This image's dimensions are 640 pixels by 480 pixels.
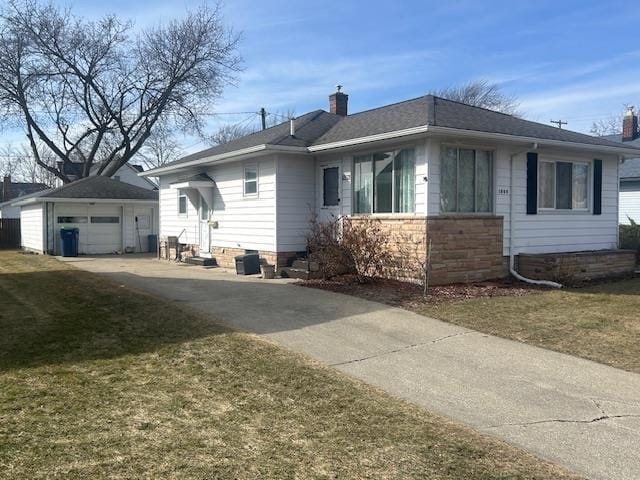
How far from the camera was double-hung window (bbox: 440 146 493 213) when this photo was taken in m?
11.4

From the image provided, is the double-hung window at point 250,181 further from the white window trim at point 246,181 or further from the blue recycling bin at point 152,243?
the blue recycling bin at point 152,243

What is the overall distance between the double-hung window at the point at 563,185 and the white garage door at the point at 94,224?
56.6ft

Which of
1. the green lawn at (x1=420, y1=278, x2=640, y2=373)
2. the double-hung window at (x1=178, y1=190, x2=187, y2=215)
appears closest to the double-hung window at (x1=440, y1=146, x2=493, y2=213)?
the green lawn at (x1=420, y1=278, x2=640, y2=373)

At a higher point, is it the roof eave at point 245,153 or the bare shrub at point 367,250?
the roof eave at point 245,153

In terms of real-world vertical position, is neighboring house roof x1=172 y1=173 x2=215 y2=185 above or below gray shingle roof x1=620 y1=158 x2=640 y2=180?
below

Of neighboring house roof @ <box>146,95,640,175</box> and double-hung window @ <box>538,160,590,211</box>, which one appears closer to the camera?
neighboring house roof @ <box>146,95,640,175</box>

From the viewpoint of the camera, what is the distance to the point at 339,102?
1838 centimetres

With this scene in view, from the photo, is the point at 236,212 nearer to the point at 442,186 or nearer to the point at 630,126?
the point at 442,186

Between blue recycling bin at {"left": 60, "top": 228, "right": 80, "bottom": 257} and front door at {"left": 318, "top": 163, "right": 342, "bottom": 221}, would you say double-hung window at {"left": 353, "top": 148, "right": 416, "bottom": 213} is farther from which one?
blue recycling bin at {"left": 60, "top": 228, "right": 80, "bottom": 257}

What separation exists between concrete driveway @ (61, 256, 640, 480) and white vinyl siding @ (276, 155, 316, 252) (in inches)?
145

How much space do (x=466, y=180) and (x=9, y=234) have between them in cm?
2602

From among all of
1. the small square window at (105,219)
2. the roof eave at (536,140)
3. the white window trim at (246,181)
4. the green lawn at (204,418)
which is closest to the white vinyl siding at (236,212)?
the white window trim at (246,181)

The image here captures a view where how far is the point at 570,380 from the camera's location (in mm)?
5707

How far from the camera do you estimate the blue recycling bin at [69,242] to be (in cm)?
2151
